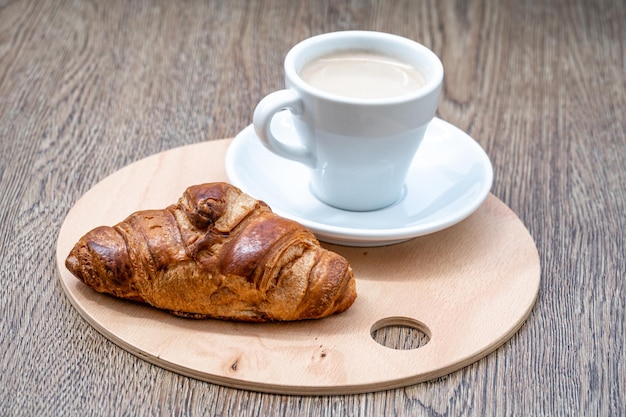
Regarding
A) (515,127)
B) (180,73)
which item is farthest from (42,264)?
(515,127)

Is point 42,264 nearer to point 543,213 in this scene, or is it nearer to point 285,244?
point 285,244

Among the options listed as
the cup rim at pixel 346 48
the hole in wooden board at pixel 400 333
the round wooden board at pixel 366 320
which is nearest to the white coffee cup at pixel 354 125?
the cup rim at pixel 346 48

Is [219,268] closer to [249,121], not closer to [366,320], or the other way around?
[366,320]

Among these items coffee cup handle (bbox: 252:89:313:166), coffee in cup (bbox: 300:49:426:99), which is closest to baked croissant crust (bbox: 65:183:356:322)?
coffee cup handle (bbox: 252:89:313:166)

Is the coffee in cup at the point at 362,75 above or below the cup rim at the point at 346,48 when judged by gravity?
below

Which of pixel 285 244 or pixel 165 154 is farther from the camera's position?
pixel 165 154

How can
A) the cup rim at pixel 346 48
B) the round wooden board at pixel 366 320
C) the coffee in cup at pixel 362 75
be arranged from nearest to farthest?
the round wooden board at pixel 366 320 < the cup rim at pixel 346 48 < the coffee in cup at pixel 362 75

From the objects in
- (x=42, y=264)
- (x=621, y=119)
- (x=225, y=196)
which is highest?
(x=225, y=196)

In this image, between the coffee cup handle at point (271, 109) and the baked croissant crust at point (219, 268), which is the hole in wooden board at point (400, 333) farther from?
the coffee cup handle at point (271, 109)
